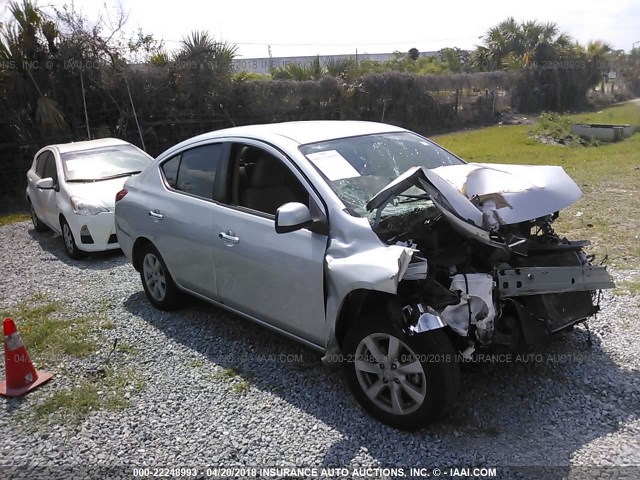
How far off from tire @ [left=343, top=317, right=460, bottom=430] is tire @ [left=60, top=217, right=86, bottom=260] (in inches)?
215

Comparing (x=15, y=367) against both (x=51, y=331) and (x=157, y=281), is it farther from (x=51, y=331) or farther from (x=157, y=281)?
(x=157, y=281)

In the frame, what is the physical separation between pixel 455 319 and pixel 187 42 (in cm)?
1333

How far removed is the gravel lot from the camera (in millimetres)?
3102

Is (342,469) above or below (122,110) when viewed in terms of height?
below

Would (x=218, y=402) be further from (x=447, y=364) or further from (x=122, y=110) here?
(x=122, y=110)

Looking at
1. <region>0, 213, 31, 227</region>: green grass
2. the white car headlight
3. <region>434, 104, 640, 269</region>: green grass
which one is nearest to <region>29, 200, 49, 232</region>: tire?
<region>0, 213, 31, 227</region>: green grass

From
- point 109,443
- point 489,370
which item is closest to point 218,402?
point 109,443

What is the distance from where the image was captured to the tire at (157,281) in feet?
17.0

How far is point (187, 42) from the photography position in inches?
572

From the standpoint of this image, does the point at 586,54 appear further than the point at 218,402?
Yes

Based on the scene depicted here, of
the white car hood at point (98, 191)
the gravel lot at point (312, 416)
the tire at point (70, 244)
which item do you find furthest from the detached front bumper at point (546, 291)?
the tire at point (70, 244)

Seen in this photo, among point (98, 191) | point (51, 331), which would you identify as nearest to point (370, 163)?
point (51, 331)

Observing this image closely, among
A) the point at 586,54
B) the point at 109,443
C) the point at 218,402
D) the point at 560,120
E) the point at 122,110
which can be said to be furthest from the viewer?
the point at 586,54

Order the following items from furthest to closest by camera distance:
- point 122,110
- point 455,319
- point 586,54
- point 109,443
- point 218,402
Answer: point 586,54
point 122,110
point 218,402
point 109,443
point 455,319
